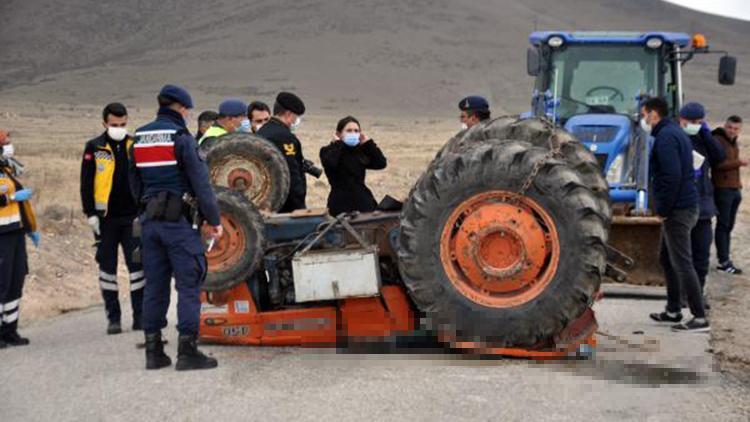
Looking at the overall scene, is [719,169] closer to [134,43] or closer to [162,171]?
[162,171]

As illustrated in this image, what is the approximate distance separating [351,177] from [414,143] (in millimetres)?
32114

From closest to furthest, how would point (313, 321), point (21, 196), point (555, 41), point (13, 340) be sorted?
point (313, 321), point (13, 340), point (21, 196), point (555, 41)

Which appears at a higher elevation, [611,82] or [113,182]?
[611,82]

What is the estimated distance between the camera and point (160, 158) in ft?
23.2

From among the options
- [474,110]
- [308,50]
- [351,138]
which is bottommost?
[351,138]

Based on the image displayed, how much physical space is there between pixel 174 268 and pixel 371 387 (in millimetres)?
1729

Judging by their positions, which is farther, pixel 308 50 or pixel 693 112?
pixel 308 50

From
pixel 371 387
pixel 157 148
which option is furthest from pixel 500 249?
pixel 157 148

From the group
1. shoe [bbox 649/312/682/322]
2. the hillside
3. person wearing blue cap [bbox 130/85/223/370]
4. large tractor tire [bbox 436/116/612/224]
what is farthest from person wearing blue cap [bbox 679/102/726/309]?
the hillside

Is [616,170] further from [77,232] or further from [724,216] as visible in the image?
[77,232]

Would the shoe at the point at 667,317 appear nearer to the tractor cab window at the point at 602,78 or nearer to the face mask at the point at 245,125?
the tractor cab window at the point at 602,78

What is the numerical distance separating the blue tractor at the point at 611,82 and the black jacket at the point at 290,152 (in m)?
3.99

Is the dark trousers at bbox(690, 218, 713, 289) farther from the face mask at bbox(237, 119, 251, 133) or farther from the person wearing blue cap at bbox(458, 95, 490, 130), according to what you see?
the face mask at bbox(237, 119, 251, 133)

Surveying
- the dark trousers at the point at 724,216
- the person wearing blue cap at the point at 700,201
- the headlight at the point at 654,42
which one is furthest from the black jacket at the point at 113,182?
the headlight at the point at 654,42
